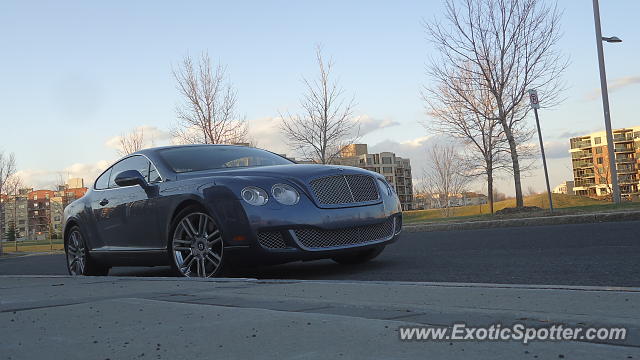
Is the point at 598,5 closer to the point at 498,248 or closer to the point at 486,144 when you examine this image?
the point at 486,144

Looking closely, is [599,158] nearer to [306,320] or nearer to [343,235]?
[343,235]

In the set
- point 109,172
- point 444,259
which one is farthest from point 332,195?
point 109,172

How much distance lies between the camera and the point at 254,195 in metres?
5.79

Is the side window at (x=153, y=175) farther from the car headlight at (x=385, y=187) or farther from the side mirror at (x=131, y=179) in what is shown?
the car headlight at (x=385, y=187)

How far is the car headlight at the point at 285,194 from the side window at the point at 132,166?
182 centimetres

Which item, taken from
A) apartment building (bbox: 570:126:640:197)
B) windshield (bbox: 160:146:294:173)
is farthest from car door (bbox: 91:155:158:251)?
apartment building (bbox: 570:126:640:197)

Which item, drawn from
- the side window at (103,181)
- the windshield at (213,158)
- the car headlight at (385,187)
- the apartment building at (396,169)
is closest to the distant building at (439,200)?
the apartment building at (396,169)

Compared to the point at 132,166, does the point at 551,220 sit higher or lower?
lower

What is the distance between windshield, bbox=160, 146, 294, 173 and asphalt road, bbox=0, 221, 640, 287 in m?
1.13

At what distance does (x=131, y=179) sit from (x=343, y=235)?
90.1 inches

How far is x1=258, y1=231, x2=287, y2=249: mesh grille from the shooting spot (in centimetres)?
571

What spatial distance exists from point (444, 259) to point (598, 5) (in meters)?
14.6

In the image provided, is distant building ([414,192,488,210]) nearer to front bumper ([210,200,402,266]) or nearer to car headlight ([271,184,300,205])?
front bumper ([210,200,402,266])

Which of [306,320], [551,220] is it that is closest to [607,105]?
[551,220]
